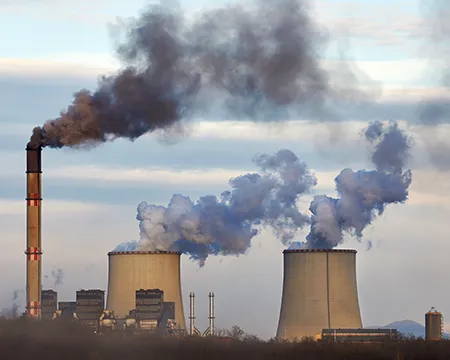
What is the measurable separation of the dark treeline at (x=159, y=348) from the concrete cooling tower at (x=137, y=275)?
1103 cm

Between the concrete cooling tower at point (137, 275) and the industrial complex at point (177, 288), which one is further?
the concrete cooling tower at point (137, 275)

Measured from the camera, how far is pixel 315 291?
70.0 metres

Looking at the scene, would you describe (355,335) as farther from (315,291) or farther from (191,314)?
(191,314)

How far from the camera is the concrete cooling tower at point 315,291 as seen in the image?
7019cm

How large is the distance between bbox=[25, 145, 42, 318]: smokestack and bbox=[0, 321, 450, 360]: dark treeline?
1236 centimetres

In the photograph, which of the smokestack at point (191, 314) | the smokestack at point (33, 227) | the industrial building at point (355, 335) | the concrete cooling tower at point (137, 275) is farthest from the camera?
the smokestack at point (191, 314)

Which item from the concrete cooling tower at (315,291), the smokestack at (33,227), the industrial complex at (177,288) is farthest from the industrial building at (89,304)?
the concrete cooling tower at (315,291)

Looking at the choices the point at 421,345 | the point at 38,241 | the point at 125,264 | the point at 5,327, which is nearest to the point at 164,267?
the point at 125,264

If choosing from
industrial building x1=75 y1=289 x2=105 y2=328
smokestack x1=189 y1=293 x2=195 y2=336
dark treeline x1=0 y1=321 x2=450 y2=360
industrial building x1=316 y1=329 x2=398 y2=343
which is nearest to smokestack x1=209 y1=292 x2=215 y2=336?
smokestack x1=189 y1=293 x2=195 y2=336

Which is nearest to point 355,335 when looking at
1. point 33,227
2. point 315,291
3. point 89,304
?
point 315,291

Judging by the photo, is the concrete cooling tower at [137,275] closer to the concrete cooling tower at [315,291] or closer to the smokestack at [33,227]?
the smokestack at [33,227]

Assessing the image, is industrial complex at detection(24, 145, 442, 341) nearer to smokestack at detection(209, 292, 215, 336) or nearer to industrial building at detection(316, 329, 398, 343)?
industrial building at detection(316, 329, 398, 343)

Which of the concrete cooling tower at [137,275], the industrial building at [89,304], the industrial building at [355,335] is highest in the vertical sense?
the concrete cooling tower at [137,275]

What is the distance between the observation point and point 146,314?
7938cm
